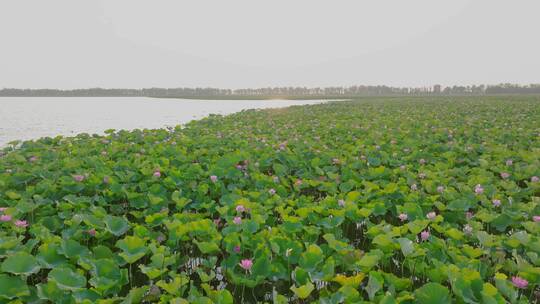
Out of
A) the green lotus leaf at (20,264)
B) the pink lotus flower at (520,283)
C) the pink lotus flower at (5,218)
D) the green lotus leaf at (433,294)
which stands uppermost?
the pink lotus flower at (5,218)

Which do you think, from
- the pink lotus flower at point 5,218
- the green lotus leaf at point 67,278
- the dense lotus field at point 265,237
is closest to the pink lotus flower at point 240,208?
the dense lotus field at point 265,237

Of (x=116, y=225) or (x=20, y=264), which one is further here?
(x=116, y=225)

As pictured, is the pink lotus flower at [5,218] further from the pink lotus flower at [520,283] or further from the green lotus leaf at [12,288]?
the pink lotus flower at [520,283]

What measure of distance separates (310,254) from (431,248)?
2.89 feet

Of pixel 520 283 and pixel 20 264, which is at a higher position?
pixel 20 264

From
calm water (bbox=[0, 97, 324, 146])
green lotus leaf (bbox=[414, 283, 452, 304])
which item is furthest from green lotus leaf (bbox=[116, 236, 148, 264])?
calm water (bbox=[0, 97, 324, 146])

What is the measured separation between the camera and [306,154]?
257 inches

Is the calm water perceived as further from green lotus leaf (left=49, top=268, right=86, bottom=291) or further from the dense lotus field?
green lotus leaf (left=49, top=268, right=86, bottom=291)

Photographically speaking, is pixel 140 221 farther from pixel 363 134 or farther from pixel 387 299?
pixel 363 134

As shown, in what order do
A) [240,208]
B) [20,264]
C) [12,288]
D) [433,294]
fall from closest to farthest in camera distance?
[433,294] → [12,288] → [20,264] → [240,208]

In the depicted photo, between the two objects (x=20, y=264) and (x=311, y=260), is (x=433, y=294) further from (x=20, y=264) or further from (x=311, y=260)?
(x=20, y=264)

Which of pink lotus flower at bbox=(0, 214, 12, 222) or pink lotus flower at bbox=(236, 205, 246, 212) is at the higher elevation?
pink lotus flower at bbox=(0, 214, 12, 222)

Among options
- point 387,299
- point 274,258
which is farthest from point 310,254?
point 387,299

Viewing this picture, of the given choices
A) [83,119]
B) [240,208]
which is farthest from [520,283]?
[83,119]
